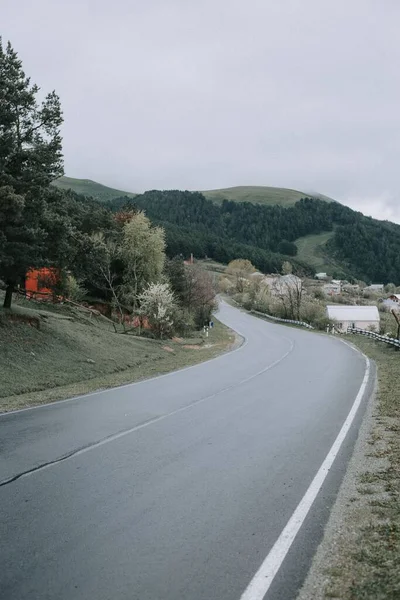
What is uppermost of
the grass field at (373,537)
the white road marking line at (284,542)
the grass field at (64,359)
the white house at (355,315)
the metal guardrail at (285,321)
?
the grass field at (373,537)

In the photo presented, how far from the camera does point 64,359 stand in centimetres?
Answer: 2206

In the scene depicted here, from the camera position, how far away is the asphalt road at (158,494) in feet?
14.8

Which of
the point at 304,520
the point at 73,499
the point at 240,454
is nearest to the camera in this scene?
the point at 304,520

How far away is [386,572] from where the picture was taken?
4.67 m

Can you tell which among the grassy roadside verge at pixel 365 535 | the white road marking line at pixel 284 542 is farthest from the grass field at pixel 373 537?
the white road marking line at pixel 284 542

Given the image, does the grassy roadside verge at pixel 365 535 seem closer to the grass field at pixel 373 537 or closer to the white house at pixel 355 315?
the grass field at pixel 373 537

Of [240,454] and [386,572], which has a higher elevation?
[386,572]

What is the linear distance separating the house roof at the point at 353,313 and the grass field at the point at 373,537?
272 ft

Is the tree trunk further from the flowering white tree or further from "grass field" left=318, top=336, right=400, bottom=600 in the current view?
"grass field" left=318, top=336, right=400, bottom=600

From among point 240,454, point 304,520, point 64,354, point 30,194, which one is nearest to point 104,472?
point 240,454

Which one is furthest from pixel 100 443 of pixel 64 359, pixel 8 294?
pixel 8 294

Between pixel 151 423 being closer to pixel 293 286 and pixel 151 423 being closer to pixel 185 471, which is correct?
pixel 185 471

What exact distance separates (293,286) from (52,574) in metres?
83.3

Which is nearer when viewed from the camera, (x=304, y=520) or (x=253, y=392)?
(x=304, y=520)
